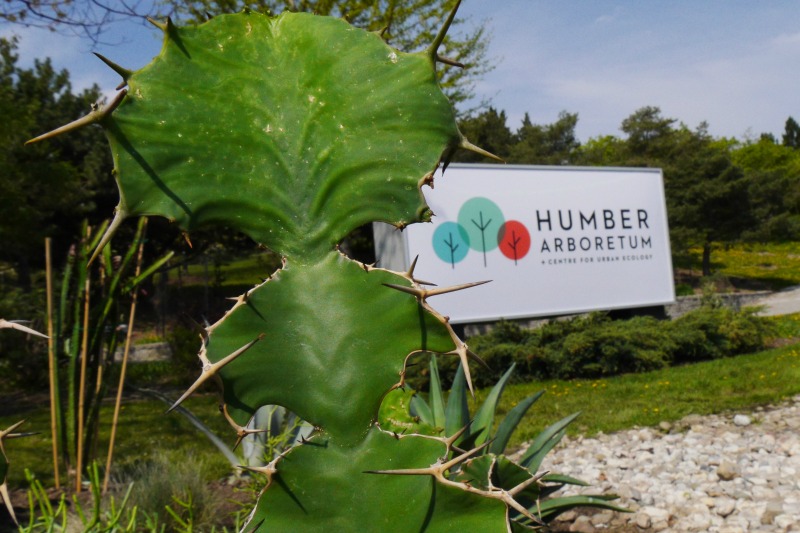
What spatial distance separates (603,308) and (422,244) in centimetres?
354

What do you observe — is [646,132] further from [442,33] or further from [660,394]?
[442,33]

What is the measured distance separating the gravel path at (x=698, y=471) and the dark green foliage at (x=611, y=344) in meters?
2.66

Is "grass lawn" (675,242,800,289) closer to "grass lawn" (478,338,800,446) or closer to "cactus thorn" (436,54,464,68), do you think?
"grass lawn" (478,338,800,446)

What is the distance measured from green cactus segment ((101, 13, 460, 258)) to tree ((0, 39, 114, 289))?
746 cm

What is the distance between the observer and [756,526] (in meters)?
3.55

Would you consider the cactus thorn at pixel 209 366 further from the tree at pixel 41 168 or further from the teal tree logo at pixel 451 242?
the teal tree logo at pixel 451 242

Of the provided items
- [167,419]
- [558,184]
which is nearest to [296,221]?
[167,419]

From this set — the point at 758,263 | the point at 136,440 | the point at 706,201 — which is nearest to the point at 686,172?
the point at 706,201

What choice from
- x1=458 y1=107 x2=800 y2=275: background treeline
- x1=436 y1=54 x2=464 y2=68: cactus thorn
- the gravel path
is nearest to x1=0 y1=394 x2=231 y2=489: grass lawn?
the gravel path

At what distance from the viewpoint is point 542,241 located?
36.5 ft

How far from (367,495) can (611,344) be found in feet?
27.1

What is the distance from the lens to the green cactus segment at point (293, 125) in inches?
35.5

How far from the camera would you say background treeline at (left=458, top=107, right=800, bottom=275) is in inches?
1002

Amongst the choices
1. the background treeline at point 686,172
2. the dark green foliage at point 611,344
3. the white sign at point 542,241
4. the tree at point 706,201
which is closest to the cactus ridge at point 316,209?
the dark green foliage at point 611,344
